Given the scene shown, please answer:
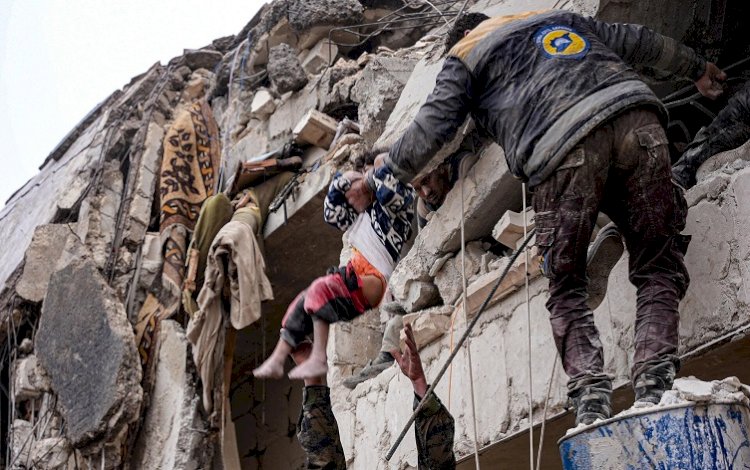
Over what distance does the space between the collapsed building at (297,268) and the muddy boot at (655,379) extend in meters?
0.46

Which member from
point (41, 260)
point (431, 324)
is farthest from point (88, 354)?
point (431, 324)

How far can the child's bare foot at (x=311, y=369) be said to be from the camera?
4.82 m

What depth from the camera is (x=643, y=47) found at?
3.92 m

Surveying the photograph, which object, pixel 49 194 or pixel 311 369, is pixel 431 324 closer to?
pixel 311 369

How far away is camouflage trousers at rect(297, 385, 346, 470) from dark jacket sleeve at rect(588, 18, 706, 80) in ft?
6.67

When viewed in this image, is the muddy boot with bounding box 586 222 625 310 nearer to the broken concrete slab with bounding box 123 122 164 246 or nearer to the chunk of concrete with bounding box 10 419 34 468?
the chunk of concrete with bounding box 10 419 34 468

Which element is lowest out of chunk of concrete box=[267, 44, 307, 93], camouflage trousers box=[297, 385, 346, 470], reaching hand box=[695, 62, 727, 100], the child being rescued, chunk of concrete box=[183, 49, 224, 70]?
chunk of concrete box=[183, 49, 224, 70]

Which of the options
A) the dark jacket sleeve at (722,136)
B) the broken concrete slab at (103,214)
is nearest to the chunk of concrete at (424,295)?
the dark jacket sleeve at (722,136)

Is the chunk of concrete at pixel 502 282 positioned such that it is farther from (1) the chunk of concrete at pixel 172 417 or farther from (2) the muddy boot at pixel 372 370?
(1) the chunk of concrete at pixel 172 417

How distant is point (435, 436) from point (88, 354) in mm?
5085

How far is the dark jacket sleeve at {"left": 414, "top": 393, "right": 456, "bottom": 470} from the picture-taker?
14.0 ft

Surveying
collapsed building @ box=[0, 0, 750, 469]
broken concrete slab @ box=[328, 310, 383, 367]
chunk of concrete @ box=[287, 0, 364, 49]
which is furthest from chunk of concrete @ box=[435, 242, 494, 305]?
chunk of concrete @ box=[287, 0, 364, 49]

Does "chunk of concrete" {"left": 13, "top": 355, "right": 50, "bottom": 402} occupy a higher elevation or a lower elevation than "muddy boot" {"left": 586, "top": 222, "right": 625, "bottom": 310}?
lower

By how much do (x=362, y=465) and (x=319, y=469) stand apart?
0.35 meters
